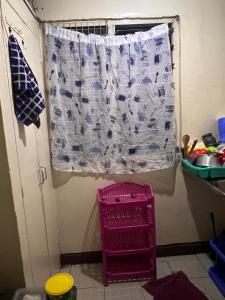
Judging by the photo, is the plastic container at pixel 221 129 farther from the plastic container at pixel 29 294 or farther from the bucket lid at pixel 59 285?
the plastic container at pixel 29 294

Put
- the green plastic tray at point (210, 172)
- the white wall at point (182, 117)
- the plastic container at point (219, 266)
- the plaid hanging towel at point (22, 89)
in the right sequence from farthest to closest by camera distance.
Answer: the white wall at point (182, 117)
the plastic container at point (219, 266)
the green plastic tray at point (210, 172)
the plaid hanging towel at point (22, 89)

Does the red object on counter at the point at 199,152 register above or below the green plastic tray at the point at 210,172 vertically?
above

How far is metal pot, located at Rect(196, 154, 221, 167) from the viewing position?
1760 millimetres

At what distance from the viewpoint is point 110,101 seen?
2.02 meters

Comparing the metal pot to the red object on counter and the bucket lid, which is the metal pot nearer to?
the red object on counter

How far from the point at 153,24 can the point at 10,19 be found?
1.23 metres

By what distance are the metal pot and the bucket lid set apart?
1.16 meters

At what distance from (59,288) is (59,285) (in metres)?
0.02

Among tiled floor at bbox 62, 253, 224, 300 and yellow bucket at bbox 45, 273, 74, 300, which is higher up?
yellow bucket at bbox 45, 273, 74, 300

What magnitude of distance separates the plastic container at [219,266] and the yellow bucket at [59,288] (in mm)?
1169

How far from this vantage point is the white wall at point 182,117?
200 cm

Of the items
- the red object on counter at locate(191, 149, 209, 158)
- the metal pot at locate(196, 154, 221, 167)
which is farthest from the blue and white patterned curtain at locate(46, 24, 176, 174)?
the metal pot at locate(196, 154, 221, 167)

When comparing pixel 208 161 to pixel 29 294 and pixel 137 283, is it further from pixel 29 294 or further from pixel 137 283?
pixel 29 294

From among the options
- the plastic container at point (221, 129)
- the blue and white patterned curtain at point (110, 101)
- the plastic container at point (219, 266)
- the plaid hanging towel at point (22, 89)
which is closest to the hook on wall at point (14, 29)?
the plaid hanging towel at point (22, 89)
